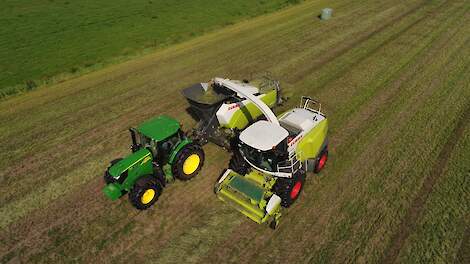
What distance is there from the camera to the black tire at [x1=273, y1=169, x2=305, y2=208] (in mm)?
8367

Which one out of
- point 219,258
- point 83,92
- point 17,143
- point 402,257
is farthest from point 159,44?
point 402,257

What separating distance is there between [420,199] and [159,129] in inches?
308

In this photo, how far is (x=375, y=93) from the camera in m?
14.7

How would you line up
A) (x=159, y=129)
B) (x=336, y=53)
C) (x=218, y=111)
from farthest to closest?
(x=336, y=53) < (x=218, y=111) < (x=159, y=129)

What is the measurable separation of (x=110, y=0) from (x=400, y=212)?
30.7m

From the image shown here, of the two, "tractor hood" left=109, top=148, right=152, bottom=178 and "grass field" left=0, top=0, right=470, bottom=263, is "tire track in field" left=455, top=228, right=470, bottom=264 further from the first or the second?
"tractor hood" left=109, top=148, right=152, bottom=178

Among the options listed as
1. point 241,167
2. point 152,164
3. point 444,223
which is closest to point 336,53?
point 444,223

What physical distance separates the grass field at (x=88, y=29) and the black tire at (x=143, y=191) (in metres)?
11.1

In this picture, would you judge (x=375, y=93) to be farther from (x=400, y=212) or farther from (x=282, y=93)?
(x=400, y=212)

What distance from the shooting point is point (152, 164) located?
8.99m

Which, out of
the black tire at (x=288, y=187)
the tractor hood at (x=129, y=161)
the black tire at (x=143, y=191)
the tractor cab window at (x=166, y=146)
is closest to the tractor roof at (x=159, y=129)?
the tractor cab window at (x=166, y=146)

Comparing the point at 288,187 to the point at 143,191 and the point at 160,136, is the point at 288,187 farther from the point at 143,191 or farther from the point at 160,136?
the point at 143,191

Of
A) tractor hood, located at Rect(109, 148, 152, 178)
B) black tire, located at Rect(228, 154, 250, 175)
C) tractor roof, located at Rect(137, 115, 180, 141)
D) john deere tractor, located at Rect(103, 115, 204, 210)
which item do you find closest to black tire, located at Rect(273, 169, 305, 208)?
black tire, located at Rect(228, 154, 250, 175)

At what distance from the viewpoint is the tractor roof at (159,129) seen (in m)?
8.64
